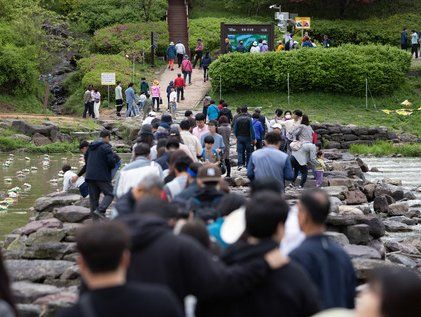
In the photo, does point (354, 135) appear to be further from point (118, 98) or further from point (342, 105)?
point (118, 98)

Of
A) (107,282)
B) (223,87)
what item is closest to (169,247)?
(107,282)

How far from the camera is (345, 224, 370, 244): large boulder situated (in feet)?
50.6

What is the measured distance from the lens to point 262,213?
6.62 meters

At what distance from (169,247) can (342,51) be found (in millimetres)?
37668

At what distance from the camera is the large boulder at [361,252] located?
13.0m

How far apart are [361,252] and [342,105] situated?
1181 inches

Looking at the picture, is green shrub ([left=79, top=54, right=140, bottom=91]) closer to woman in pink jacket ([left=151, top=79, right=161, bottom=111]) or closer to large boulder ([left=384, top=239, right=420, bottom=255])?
woman in pink jacket ([left=151, top=79, right=161, bottom=111])

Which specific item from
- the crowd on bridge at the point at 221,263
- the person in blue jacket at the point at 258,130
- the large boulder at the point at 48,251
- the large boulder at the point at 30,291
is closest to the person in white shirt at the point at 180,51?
the person in blue jacket at the point at 258,130

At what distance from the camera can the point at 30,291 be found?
11.2 meters

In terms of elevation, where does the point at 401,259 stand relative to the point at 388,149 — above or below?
above

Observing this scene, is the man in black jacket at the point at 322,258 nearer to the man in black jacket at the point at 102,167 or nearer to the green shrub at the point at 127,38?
the man in black jacket at the point at 102,167

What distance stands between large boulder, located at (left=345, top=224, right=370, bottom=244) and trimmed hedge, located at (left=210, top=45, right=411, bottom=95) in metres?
27.1

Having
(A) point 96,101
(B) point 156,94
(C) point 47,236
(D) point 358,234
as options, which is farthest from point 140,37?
(D) point 358,234

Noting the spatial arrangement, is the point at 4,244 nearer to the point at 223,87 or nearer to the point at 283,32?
the point at 223,87
